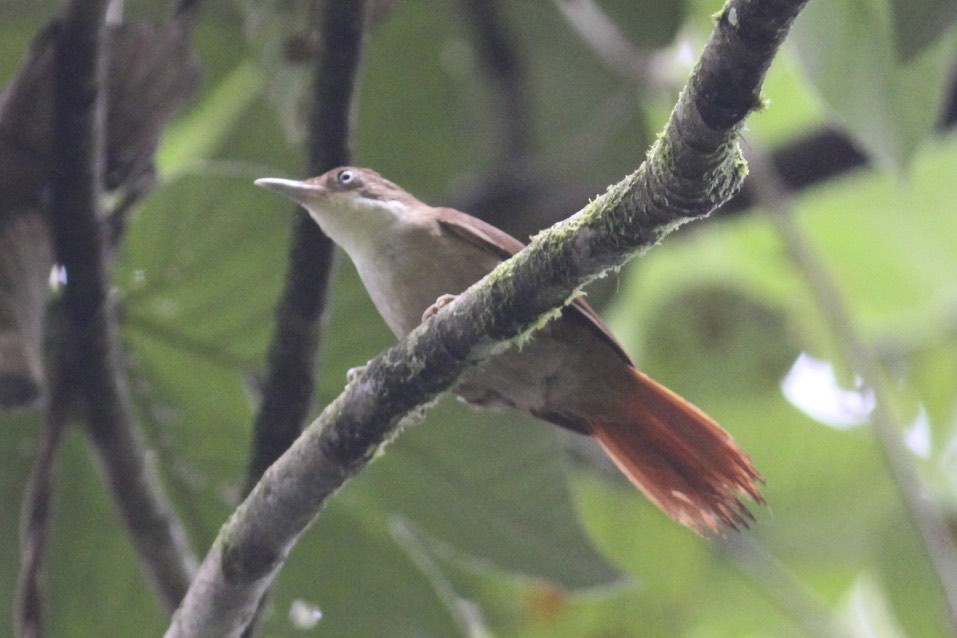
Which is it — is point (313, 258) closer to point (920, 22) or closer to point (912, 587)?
point (920, 22)

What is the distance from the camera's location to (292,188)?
2.40 metres

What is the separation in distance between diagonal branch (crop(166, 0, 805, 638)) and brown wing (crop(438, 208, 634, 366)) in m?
0.74

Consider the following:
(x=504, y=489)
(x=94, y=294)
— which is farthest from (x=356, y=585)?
(x=94, y=294)

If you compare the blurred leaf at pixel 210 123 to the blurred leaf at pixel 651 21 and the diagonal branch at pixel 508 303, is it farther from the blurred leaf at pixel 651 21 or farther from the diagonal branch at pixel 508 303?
the diagonal branch at pixel 508 303

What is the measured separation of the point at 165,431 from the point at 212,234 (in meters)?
0.45

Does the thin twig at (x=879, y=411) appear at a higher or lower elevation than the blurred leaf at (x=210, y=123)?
lower

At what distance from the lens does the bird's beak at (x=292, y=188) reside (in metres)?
2.37

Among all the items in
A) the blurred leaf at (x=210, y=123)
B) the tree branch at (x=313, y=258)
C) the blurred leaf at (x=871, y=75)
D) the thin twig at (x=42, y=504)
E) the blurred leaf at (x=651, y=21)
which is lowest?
the thin twig at (x=42, y=504)

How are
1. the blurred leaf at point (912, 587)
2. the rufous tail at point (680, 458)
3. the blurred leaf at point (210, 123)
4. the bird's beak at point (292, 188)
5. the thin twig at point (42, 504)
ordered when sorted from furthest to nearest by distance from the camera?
the blurred leaf at point (210, 123) < the blurred leaf at point (912, 587) < the bird's beak at point (292, 188) < the rufous tail at point (680, 458) < the thin twig at point (42, 504)

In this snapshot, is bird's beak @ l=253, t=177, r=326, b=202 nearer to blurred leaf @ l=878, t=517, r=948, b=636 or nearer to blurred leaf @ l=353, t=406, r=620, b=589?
blurred leaf @ l=353, t=406, r=620, b=589

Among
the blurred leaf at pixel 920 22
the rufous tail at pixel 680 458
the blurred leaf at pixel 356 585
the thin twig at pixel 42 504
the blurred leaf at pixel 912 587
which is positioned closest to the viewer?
the blurred leaf at pixel 920 22

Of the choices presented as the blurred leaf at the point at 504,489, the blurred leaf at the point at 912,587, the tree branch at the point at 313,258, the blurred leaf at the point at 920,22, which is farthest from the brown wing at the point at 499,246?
the blurred leaf at the point at 912,587

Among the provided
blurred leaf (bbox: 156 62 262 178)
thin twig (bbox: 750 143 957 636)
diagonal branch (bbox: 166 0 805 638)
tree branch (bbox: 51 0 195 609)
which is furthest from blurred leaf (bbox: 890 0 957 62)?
blurred leaf (bbox: 156 62 262 178)

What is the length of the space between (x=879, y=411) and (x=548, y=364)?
689 mm
